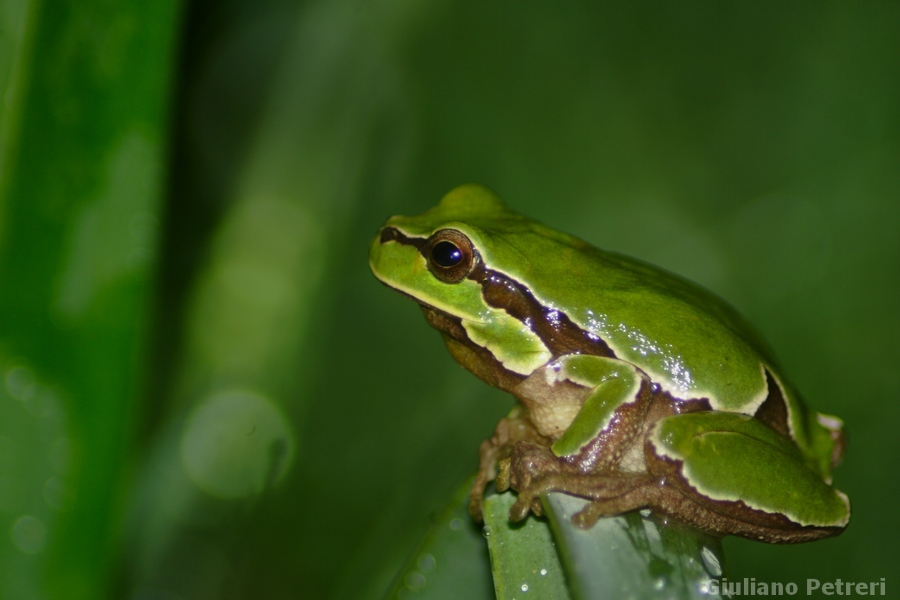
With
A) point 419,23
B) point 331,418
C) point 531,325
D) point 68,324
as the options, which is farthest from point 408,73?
point 68,324

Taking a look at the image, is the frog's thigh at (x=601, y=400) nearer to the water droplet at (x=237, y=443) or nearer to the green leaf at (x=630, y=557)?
the green leaf at (x=630, y=557)

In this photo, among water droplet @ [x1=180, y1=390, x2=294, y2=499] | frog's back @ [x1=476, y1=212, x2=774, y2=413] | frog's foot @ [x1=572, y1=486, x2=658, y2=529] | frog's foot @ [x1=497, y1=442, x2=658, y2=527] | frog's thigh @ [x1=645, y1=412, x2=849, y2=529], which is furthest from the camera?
water droplet @ [x1=180, y1=390, x2=294, y2=499]

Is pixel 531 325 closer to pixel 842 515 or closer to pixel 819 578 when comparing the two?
pixel 842 515

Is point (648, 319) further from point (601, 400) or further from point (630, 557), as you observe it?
point (630, 557)

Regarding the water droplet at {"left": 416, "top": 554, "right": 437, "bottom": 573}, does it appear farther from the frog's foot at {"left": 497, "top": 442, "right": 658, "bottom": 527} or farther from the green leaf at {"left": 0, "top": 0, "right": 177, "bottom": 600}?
the green leaf at {"left": 0, "top": 0, "right": 177, "bottom": 600}

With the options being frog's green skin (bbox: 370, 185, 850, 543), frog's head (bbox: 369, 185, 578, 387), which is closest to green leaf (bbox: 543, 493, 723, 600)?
frog's green skin (bbox: 370, 185, 850, 543)

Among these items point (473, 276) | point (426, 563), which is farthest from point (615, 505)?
point (473, 276)
